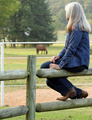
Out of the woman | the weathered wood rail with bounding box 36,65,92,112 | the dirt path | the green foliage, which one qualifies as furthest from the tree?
the woman

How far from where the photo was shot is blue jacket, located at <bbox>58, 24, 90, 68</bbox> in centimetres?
315

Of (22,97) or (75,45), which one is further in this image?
(22,97)

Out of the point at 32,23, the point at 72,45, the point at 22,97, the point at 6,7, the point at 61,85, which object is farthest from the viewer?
the point at 32,23

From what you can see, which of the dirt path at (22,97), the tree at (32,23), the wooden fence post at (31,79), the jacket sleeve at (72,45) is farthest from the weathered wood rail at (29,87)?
the tree at (32,23)

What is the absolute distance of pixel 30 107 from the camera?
3197 millimetres

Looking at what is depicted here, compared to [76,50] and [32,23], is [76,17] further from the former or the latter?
[32,23]

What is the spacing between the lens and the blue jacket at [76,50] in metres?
3.15

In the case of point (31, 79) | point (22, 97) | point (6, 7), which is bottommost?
point (22, 97)

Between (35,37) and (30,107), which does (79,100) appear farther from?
(35,37)

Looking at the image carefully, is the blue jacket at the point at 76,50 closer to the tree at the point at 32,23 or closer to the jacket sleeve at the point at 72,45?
the jacket sleeve at the point at 72,45

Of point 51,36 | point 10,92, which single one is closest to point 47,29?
point 51,36

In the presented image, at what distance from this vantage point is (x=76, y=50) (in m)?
3.21

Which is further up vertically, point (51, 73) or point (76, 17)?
point (76, 17)

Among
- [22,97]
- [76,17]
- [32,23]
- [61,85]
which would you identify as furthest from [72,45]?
[32,23]
